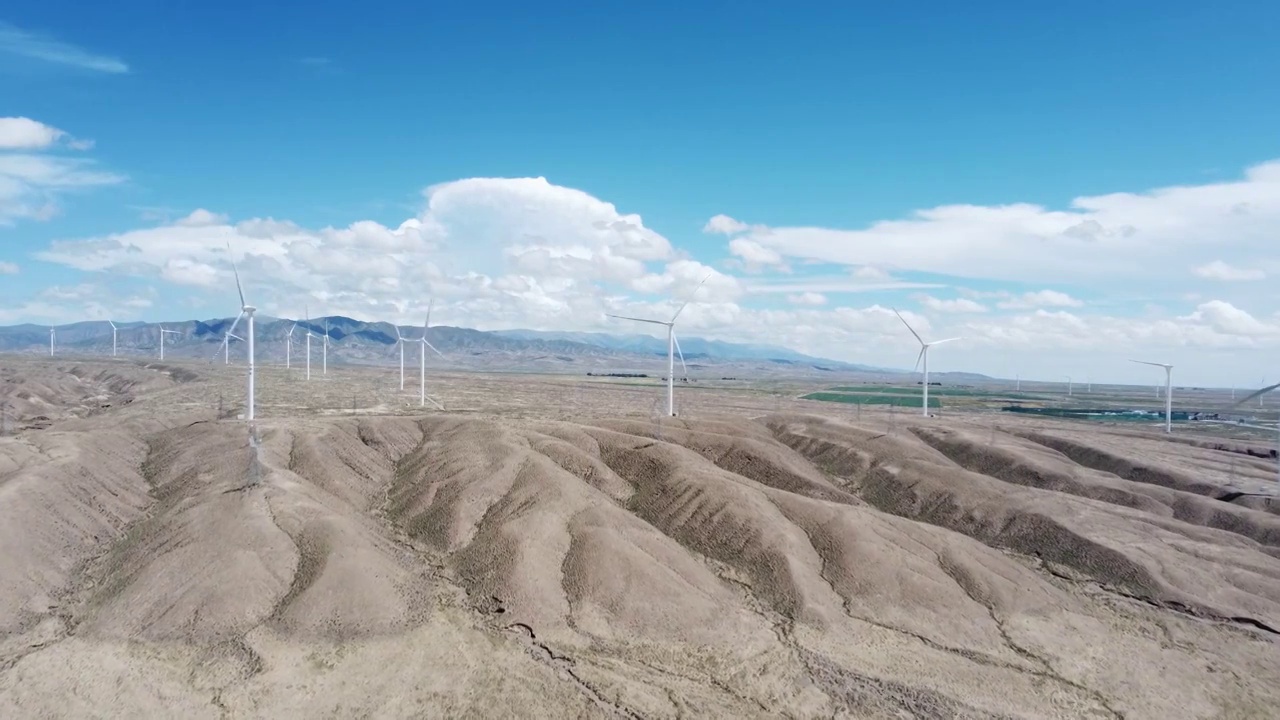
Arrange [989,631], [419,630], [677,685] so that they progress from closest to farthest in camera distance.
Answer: [677,685]
[419,630]
[989,631]

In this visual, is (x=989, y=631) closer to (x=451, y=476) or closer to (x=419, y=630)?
(x=419, y=630)

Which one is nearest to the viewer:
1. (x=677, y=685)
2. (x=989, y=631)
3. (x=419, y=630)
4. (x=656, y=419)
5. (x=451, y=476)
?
(x=677, y=685)

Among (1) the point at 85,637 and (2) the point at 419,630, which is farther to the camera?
(2) the point at 419,630

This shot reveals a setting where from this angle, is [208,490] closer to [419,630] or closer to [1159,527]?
[419,630]

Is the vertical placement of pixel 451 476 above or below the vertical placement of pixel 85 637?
above

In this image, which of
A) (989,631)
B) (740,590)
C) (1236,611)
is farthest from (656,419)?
(1236,611)

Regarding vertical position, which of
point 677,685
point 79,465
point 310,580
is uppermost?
point 79,465

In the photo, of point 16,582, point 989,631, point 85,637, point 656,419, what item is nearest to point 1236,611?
point 989,631
